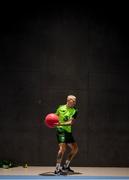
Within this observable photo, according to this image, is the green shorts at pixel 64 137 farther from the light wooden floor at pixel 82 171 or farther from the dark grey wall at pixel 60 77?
the dark grey wall at pixel 60 77

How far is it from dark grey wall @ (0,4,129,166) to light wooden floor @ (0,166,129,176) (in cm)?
56

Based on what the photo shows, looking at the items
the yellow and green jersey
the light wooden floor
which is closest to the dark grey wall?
the light wooden floor

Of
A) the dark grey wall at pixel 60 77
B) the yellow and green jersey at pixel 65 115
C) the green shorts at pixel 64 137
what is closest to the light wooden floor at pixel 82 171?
the dark grey wall at pixel 60 77

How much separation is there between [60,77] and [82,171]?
2617 mm

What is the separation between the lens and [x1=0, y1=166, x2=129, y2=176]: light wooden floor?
40.8ft

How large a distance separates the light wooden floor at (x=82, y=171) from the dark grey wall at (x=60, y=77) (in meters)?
0.56

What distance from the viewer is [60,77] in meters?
14.3

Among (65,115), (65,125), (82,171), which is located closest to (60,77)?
(65,115)

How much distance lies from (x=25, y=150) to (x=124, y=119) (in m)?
2.67

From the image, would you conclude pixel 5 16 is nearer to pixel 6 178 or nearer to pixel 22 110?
pixel 22 110

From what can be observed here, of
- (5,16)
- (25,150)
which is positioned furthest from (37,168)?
(5,16)

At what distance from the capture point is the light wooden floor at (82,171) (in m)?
12.4

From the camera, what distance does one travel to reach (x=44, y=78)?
47.0 ft

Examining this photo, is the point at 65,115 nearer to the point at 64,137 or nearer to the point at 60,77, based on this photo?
the point at 64,137
